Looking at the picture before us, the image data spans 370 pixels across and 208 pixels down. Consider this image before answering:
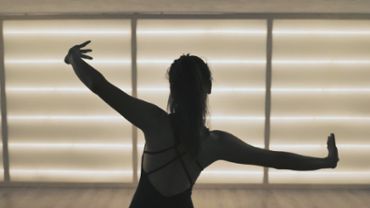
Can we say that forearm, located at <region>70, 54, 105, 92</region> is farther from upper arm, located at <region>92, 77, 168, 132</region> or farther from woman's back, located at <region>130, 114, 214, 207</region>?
woman's back, located at <region>130, 114, 214, 207</region>

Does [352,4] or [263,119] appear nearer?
[352,4]

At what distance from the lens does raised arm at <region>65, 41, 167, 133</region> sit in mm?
908

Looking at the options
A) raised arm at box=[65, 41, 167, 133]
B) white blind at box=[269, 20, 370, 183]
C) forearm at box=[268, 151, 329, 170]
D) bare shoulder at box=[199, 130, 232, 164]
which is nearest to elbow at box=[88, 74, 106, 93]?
raised arm at box=[65, 41, 167, 133]

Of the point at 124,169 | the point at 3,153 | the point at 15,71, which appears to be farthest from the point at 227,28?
the point at 3,153

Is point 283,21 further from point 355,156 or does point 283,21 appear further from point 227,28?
point 355,156

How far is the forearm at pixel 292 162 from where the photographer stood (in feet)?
3.44

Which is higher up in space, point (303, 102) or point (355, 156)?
point (303, 102)

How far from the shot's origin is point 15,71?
199 inches

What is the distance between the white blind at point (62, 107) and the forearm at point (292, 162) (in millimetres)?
4105

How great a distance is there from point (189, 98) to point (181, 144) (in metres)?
0.12

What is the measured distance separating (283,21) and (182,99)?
14.0ft

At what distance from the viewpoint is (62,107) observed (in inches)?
199

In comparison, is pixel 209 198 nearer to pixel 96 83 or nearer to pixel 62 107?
pixel 62 107

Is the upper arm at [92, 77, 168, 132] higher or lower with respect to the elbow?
lower
